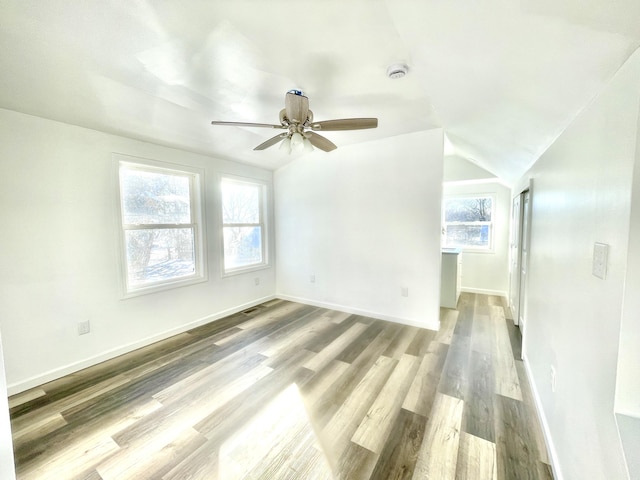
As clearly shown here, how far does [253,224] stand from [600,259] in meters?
3.98

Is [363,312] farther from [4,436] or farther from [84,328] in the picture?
[4,436]

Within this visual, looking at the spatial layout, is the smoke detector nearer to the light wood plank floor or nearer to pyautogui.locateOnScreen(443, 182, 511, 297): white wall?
the light wood plank floor

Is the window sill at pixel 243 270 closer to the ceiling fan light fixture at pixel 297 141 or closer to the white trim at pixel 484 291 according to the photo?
the ceiling fan light fixture at pixel 297 141

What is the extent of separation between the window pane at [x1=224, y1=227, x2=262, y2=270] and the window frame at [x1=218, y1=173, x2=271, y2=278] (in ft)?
0.18

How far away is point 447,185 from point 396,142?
2413 mm

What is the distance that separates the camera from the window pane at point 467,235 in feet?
16.1

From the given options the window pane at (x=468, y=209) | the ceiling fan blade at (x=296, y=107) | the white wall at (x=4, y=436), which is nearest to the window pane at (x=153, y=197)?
the ceiling fan blade at (x=296, y=107)

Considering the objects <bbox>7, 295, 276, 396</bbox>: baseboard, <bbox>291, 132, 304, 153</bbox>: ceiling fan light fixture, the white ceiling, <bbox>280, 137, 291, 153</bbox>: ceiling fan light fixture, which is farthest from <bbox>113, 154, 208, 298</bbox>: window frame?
<bbox>291, 132, 304, 153</bbox>: ceiling fan light fixture

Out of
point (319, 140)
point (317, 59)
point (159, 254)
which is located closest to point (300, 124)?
point (319, 140)

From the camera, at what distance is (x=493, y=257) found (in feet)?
15.7

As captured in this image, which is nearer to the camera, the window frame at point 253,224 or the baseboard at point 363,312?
the baseboard at point 363,312

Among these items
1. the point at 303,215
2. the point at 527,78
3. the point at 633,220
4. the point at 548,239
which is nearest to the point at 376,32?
the point at 527,78

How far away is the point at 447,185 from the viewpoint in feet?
16.8

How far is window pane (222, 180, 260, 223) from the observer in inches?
151
